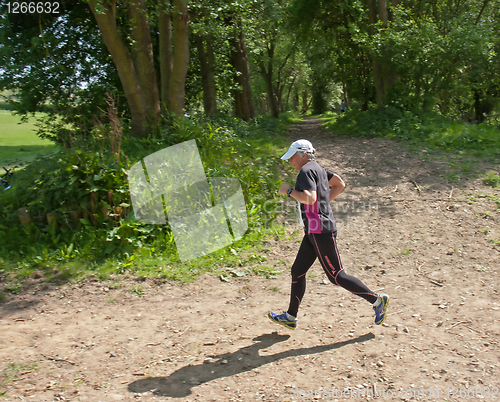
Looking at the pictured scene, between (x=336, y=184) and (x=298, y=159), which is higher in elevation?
(x=298, y=159)

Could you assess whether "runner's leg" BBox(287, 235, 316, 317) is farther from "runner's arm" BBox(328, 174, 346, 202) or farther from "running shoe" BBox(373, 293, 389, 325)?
"running shoe" BBox(373, 293, 389, 325)

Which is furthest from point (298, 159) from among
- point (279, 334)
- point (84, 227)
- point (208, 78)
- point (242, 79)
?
point (242, 79)

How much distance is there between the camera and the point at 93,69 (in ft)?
45.6

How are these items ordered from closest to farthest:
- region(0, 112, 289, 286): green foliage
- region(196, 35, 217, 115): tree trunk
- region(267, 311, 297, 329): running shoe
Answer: region(267, 311, 297, 329): running shoe
region(0, 112, 289, 286): green foliage
region(196, 35, 217, 115): tree trunk

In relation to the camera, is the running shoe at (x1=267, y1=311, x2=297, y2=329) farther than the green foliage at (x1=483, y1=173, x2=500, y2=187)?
No

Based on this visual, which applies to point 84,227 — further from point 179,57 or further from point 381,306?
point 179,57

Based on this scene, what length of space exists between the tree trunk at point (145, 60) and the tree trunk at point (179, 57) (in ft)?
1.37

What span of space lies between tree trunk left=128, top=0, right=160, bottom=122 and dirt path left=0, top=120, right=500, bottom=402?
16.9 feet

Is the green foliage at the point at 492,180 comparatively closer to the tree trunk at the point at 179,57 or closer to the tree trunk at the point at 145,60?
the tree trunk at the point at 179,57

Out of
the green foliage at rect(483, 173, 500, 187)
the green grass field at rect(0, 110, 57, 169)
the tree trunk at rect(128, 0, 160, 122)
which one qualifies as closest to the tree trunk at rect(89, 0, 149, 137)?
the tree trunk at rect(128, 0, 160, 122)

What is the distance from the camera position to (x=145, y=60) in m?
10.2

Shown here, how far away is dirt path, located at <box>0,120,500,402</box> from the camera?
3.64m

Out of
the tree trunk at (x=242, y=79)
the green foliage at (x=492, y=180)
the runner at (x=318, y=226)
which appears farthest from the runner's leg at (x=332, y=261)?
the tree trunk at (x=242, y=79)

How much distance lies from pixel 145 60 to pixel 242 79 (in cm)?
719
